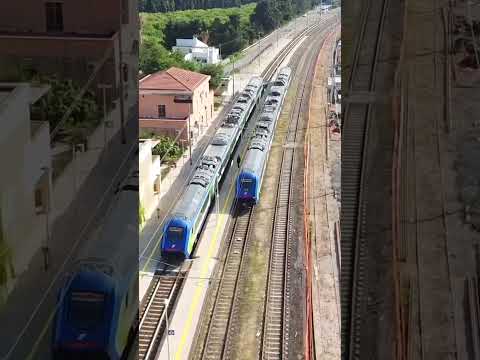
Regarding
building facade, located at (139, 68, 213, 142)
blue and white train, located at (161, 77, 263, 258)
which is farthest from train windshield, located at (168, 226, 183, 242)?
building facade, located at (139, 68, 213, 142)

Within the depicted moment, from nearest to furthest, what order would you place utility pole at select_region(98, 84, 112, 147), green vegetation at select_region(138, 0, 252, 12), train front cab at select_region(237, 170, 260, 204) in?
utility pole at select_region(98, 84, 112, 147) < green vegetation at select_region(138, 0, 252, 12) < train front cab at select_region(237, 170, 260, 204)

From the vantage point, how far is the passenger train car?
115cm

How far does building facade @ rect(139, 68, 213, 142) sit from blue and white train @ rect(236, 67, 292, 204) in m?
0.55

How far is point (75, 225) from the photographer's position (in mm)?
1197

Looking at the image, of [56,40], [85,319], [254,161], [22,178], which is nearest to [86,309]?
[85,319]

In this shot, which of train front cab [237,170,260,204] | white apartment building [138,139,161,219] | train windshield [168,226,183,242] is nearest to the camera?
white apartment building [138,139,161,219]

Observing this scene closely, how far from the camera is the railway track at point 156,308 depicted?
227 centimetres

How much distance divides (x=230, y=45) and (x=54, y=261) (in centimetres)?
283

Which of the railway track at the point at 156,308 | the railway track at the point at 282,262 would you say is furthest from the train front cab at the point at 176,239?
the railway track at the point at 282,262

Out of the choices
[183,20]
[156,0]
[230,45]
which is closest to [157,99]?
[156,0]

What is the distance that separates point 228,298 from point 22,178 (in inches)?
58.5

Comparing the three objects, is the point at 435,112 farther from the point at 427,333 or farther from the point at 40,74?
the point at 40,74

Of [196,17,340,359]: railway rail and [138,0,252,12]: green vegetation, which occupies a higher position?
[138,0,252,12]: green vegetation

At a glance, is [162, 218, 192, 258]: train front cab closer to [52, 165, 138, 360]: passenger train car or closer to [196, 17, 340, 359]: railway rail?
[196, 17, 340, 359]: railway rail
